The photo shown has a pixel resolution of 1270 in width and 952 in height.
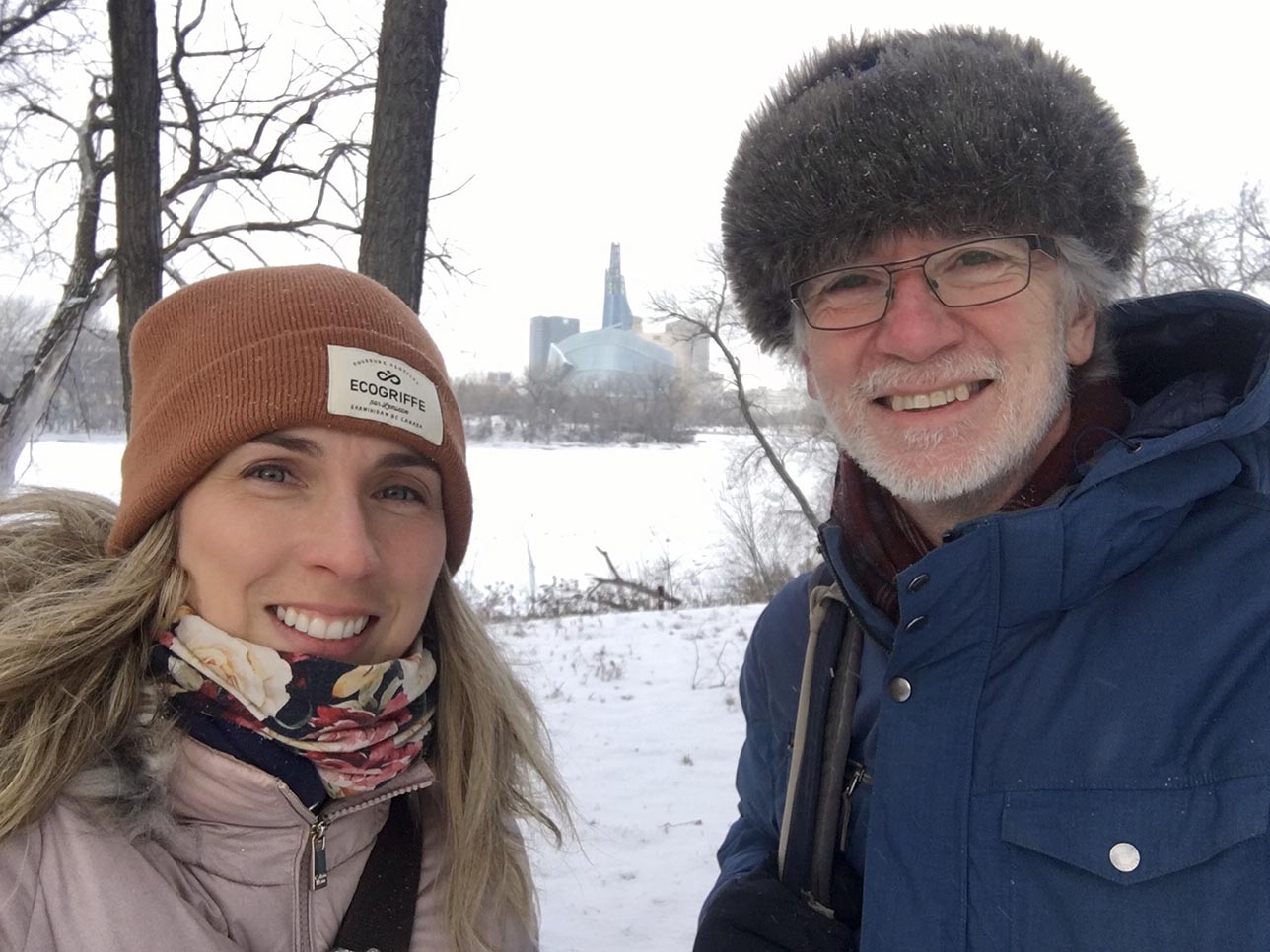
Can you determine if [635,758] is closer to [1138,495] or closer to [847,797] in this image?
[847,797]

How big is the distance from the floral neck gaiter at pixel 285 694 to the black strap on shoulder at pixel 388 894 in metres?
0.15

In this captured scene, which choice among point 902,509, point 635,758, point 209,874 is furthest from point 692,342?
point 209,874

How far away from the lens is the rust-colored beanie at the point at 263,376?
1.45 m

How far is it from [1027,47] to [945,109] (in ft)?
1.02

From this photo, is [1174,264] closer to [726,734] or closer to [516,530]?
[726,734]

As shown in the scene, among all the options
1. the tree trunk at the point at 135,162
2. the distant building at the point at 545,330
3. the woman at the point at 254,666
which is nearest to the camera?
the woman at the point at 254,666

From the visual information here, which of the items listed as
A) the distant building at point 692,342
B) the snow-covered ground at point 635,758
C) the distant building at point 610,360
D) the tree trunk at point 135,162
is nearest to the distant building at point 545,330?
the distant building at point 610,360

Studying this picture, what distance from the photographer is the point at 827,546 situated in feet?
5.31

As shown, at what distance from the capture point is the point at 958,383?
164 centimetres

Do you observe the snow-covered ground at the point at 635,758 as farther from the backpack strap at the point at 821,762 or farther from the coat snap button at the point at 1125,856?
the coat snap button at the point at 1125,856

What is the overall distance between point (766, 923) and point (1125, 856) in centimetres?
61

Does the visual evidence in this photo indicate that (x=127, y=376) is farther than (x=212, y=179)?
No

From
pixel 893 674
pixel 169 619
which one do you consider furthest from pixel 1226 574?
pixel 169 619

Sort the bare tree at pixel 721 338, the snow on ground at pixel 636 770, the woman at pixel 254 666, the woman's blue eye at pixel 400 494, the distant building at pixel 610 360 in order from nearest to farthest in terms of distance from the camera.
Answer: the woman at pixel 254 666 < the woman's blue eye at pixel 400 494 < the snow on ground at pixel 636 770 < the bare tree at pixel 721 338 < the distant building at pixel 610 360
